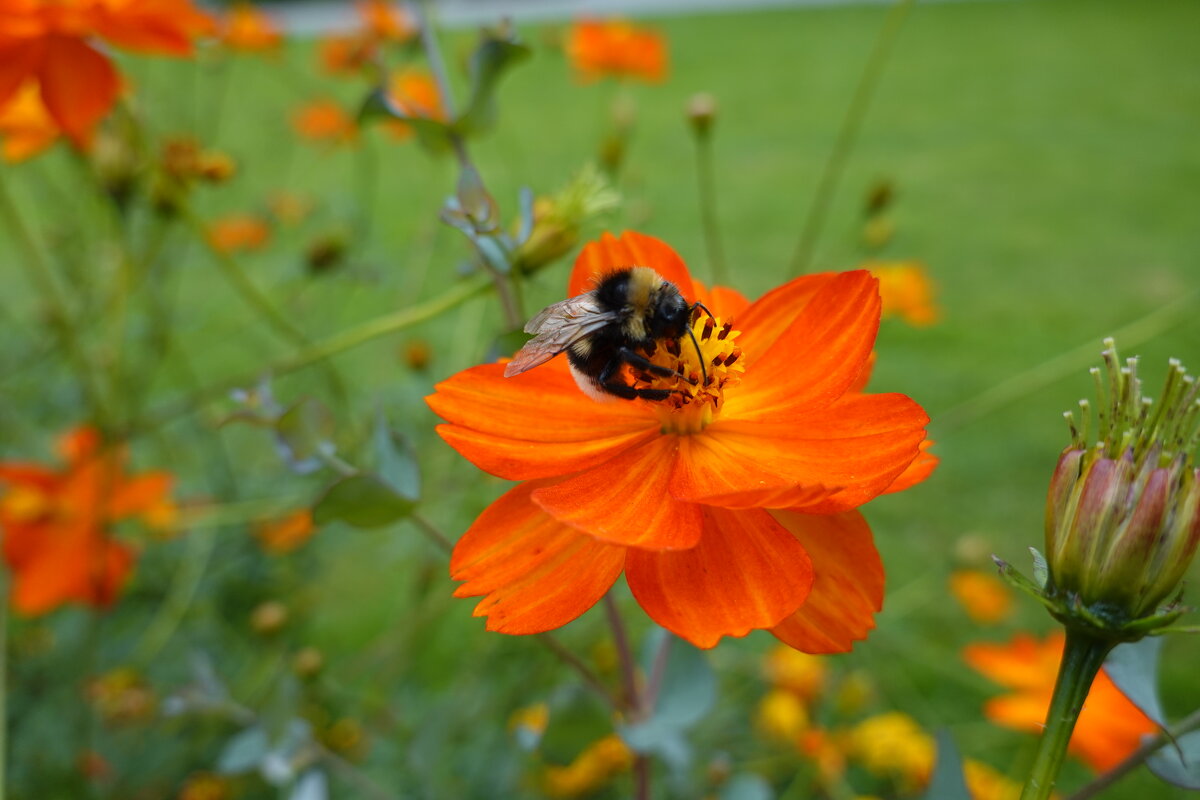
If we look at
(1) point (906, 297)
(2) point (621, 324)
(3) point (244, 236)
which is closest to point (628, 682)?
(2) point (621, 324)

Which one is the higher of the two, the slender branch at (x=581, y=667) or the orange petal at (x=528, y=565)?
the orange petal at (x=528, y=565)

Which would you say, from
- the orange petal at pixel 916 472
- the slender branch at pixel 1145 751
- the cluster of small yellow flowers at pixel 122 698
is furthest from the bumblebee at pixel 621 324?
the cluster of small yellow flowers at pixel 122 698

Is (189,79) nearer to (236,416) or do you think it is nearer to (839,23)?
(236,416)

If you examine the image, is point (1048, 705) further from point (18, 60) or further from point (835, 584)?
point (18, 60)

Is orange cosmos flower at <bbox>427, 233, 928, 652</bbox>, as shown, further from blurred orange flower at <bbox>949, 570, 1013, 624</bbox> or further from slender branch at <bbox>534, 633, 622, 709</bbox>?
blurred orange flower at <bbox>949, 570, 1013, 624</bbox>

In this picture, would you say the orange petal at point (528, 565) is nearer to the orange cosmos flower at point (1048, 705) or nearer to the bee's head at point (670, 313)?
the bee's head at point (670, 313)

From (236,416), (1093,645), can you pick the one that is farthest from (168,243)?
(1093,645)

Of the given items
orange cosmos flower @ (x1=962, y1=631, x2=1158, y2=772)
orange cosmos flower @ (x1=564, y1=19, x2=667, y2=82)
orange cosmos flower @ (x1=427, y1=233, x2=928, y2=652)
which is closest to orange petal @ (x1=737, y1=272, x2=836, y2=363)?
orange cosmos flower @ (x1=427, y1=233, x2=928, y2=652)
